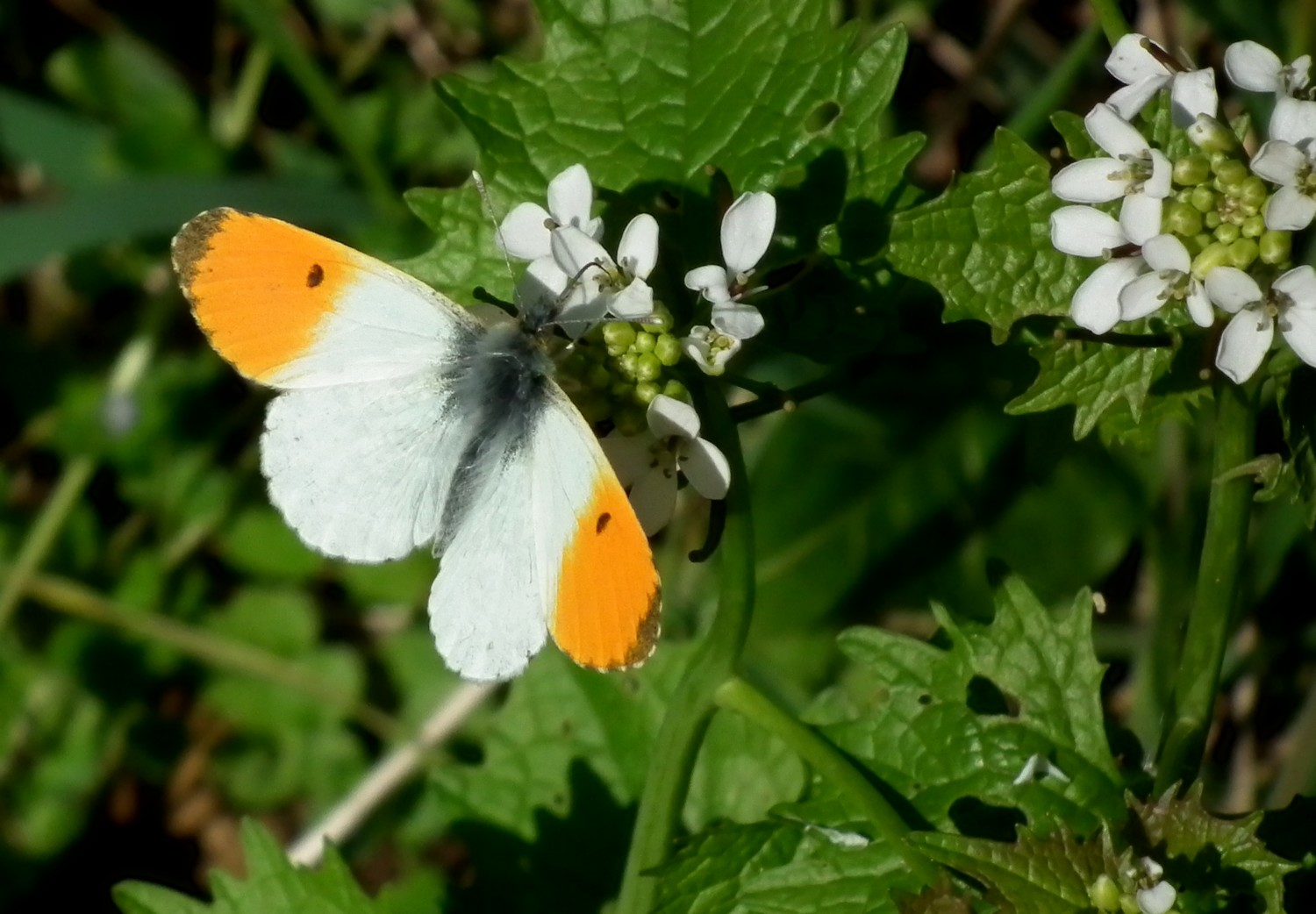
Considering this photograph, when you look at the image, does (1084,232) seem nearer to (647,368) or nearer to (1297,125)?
(1297,125)

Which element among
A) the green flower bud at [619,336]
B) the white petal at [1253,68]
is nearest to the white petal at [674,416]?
the green flower bud at [619,336]

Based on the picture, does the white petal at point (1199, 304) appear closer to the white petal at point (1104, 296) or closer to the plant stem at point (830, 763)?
the white petal at point (1104, 296)

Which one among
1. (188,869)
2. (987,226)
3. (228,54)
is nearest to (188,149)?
(228,54)

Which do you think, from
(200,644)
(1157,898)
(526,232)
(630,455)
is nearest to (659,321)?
(630,455)

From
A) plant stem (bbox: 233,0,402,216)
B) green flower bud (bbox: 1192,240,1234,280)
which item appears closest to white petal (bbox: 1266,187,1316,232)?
green flower bud (bbox: 1192,240,1234,280)

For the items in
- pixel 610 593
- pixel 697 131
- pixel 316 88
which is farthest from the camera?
pixel 316 88

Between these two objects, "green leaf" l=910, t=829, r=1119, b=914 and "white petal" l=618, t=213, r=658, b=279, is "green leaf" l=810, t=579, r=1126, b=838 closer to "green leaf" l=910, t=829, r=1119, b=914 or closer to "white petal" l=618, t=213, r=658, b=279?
"green leaf" l=910, t=829, r=1119, b=914

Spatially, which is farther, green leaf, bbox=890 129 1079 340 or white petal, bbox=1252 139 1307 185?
green leaf, bbox=890 129 1079 340
